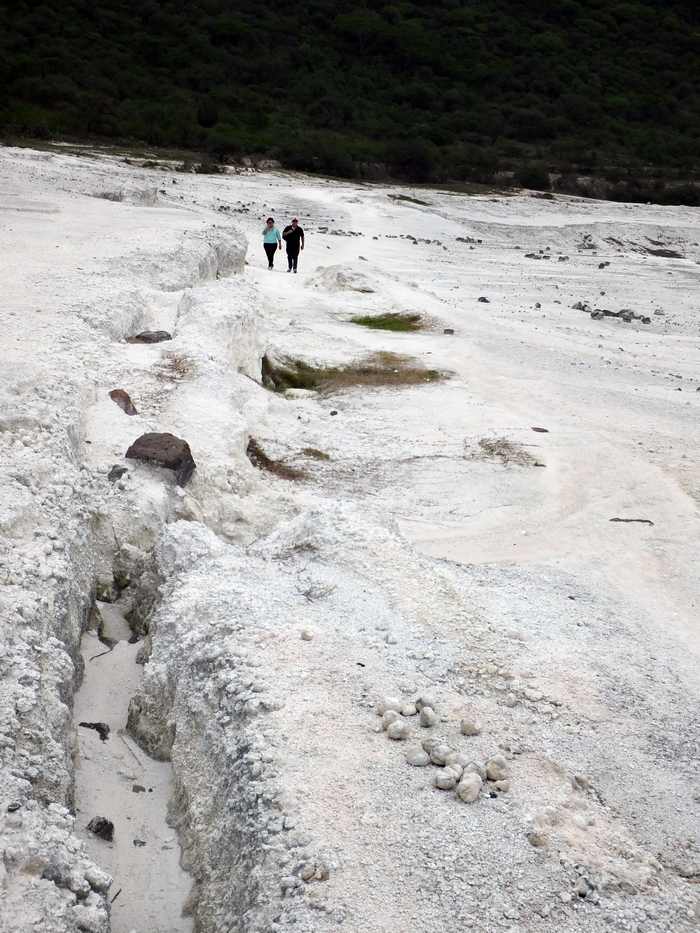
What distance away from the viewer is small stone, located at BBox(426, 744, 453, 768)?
14.4 ft

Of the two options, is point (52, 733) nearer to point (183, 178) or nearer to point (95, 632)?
point (95, 632)

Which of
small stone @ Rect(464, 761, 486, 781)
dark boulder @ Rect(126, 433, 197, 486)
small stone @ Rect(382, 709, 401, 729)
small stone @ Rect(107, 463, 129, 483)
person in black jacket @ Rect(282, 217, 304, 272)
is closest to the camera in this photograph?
small stone @ Rect(464, 761, 486, 781)

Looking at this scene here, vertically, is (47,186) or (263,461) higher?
(47,186)

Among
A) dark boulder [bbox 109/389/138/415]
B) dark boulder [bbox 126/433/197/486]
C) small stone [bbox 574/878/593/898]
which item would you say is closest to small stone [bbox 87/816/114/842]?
small stone [bbox 574/878/593/898]

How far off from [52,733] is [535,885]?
2398mm

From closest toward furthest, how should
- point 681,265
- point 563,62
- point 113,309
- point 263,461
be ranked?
point 263,461, point 113,309, point 681,265, point 563,62

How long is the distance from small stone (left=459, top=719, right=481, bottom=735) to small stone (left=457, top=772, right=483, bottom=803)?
1.32 ft

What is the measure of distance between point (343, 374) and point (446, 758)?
9957mm

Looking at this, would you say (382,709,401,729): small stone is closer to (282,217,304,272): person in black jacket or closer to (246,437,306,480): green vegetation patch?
(246,437,306,480): green vegetation patch

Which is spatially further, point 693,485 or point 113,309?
point 113,309

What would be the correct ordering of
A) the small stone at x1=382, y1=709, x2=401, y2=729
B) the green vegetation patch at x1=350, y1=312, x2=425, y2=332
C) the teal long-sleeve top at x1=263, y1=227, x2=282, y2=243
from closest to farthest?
the small stone at x1=382, y1=709, x2=401, y2=729 → the green vegetation patch at x1=350, y1=312, x2=425, y2=332 → the teal long-sleeve top at x1=263, y1=227, x2=282, y2=243

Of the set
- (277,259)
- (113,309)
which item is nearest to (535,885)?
(113,309)

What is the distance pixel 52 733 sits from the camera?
14.7ft

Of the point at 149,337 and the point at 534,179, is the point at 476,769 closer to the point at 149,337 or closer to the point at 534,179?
the point at 149,337
